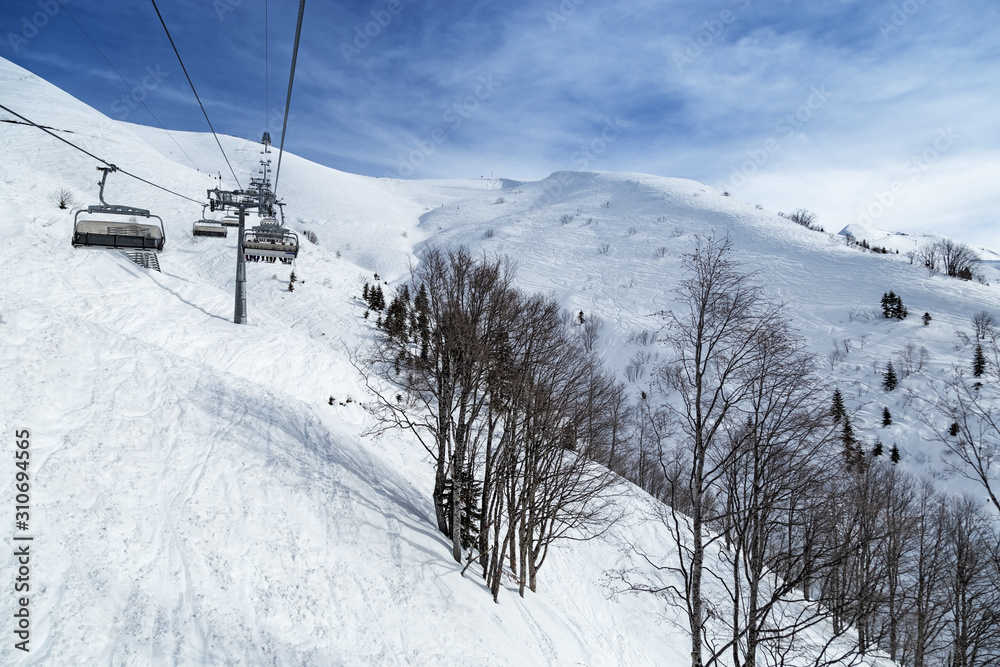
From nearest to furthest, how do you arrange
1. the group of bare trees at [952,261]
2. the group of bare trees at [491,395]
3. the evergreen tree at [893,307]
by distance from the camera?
1. the group of bare trees at [491,395]
2. the evergreen tree at [893,307]
3. the group of bare trees at [952,261]

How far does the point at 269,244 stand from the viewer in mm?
19172

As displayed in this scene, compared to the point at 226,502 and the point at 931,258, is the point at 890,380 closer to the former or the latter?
the point at 931,258

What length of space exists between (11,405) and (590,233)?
89108 millimetres

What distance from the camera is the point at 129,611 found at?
6.18 meters

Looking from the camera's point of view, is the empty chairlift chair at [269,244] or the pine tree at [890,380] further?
the pine tree at [890,380]

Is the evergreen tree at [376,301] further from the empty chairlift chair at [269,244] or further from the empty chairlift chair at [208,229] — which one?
the empty chairlift chair at [269,244]

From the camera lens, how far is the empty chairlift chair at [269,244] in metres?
19.0

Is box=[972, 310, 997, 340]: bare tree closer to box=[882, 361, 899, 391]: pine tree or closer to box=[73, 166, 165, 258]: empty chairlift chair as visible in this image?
box=[882, 361, 899, 391]: pine tree

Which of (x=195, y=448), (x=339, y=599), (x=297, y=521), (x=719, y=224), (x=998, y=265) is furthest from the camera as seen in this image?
(x=998, y=265)

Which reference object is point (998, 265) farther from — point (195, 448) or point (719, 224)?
point (195, 448)

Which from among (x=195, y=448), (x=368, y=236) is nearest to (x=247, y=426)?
(x=195, y=448)

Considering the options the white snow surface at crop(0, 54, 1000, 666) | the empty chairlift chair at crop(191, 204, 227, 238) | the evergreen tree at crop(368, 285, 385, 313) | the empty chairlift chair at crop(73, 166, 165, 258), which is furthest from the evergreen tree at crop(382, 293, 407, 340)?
the empty chairlift chair at crop(73, 166, 165, 258)

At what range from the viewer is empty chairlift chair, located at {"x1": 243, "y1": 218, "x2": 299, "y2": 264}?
1902 centimetres

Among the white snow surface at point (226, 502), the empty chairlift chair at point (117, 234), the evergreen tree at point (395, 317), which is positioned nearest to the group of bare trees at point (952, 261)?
the white snow surface at point (226, 502)
